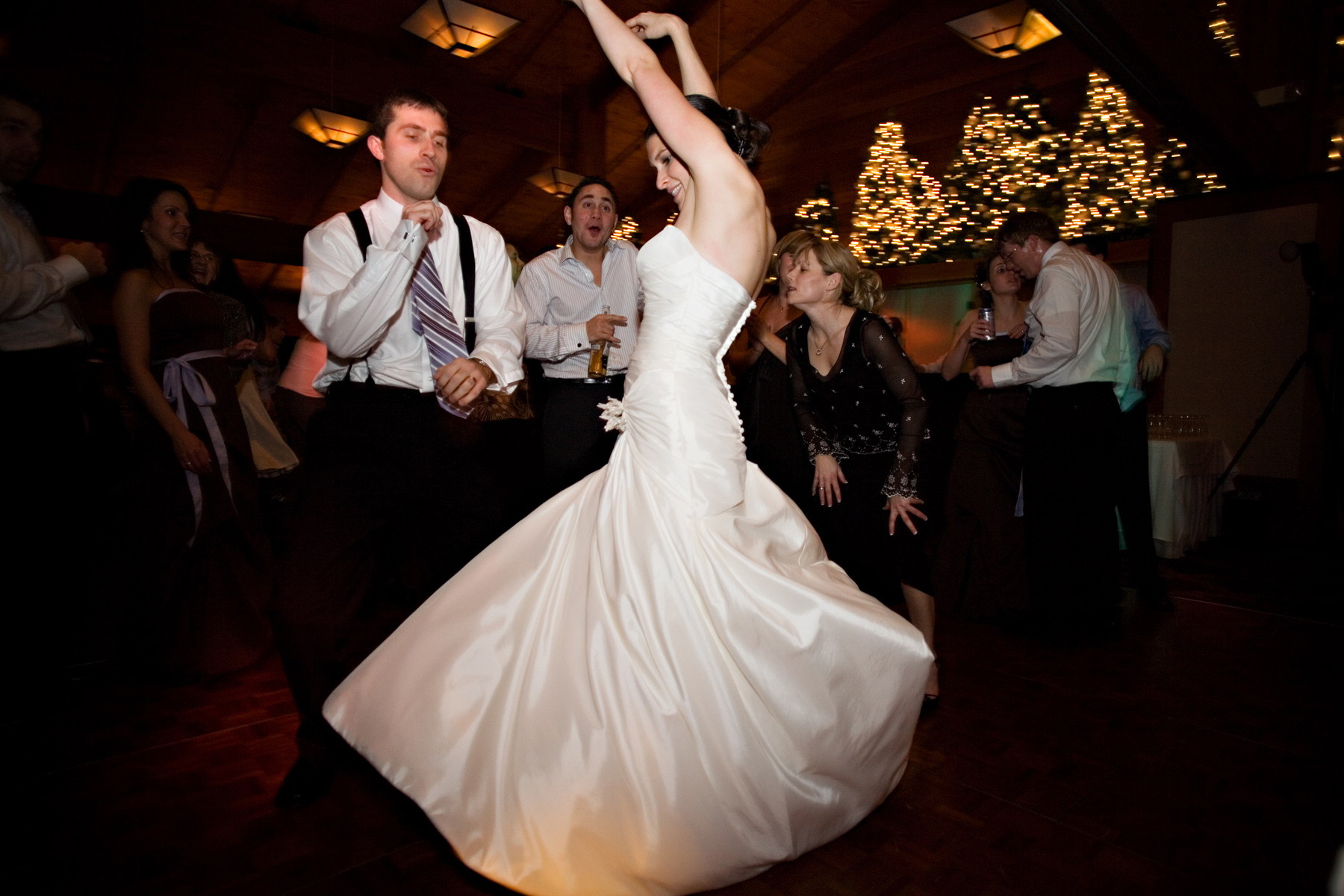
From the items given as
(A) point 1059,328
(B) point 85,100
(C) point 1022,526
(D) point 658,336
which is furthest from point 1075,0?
(B) point 85,100

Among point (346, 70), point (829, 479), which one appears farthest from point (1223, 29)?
point (346, 70)

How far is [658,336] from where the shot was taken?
1664 mm

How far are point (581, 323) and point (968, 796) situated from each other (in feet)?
7.27

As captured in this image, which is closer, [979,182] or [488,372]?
[488,372]

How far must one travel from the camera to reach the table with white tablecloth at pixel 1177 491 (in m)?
5.04

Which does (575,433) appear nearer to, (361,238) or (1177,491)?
(361,238)

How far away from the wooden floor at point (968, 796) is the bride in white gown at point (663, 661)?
0.75ft

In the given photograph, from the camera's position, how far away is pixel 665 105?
151cm

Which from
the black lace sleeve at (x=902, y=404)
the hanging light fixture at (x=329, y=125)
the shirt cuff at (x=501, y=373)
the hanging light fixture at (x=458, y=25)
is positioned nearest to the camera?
the shirt cuff at (x=501, y=373)

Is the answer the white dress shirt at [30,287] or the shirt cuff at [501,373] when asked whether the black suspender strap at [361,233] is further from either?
the white dress shirt at [30,287]

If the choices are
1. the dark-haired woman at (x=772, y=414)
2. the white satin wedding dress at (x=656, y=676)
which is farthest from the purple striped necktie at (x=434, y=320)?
the dark-haired woman at (x=772, y=414)

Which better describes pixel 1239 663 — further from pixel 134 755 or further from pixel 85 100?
pixel 85 100

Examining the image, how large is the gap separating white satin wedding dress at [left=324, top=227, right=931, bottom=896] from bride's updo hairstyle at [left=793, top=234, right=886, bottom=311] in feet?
2.78

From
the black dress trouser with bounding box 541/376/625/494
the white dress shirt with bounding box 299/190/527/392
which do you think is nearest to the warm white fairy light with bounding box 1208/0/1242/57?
the black dress trouser with bounding box 541/376/625/494
